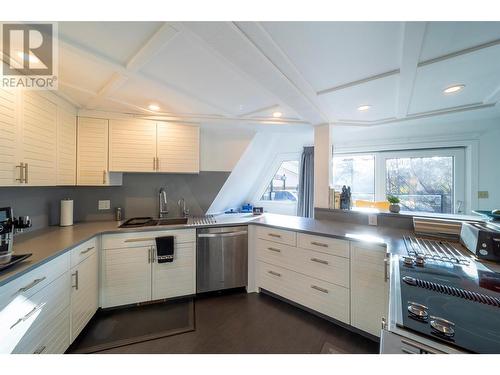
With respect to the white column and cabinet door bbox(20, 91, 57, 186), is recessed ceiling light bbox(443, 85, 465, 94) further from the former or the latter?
cabinet door bbox(20, 91, 57, 186)

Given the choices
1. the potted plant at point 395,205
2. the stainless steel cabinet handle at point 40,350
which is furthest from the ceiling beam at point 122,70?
the potted plant at point 395,205

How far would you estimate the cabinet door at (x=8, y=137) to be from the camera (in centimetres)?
129

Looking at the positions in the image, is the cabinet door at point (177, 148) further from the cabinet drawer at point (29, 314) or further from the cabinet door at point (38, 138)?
the cabinet drawer at point (29, 314)

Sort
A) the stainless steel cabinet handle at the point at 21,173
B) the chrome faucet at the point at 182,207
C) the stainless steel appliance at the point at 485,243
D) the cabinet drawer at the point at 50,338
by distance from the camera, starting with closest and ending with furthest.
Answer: the cabinet drawer at the point at 50,338 → the stainless steel appliance at the point at 485,243 → the stainless steel cabinet handle at the point at 21,173 → the chrome faucet at the point at 182,207

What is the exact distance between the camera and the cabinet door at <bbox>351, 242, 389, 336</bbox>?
152 centimetres

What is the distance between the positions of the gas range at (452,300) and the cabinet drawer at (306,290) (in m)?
0.82

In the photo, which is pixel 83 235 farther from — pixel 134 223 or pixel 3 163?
pixel 3 163

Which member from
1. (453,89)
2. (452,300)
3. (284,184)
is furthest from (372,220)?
(284,184)

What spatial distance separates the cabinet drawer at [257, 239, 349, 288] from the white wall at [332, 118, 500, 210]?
2.23 metres

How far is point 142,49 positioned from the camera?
3.96 feet

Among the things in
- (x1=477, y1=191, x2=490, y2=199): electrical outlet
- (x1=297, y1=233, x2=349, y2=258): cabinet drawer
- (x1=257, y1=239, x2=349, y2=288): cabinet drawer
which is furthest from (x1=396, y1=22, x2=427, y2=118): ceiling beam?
(x1=477, y1=191, x2=490, y2=199): electrical outlet

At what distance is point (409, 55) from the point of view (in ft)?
3.91
